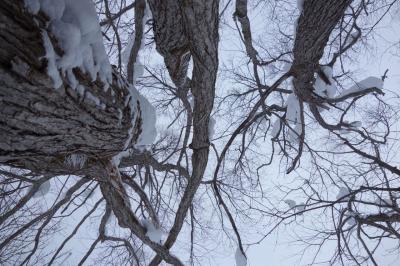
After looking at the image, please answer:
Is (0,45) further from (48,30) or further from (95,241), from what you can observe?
(95,241)

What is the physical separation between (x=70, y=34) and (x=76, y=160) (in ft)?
3.42

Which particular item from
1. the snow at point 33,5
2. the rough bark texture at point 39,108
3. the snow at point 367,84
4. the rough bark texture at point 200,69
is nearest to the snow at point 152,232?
the rough bark texture at point 200,69

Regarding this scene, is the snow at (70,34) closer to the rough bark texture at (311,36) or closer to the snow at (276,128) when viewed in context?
the rough bark texture at (311,36)

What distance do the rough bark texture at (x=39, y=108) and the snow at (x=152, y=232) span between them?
5.24 ft

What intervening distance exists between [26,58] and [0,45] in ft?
0.29

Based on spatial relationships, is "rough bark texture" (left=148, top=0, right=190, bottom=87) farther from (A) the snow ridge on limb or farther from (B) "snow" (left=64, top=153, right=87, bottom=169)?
(B) "snow" (left=64, top=153, right=87, bottom=169)

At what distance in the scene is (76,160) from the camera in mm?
1951

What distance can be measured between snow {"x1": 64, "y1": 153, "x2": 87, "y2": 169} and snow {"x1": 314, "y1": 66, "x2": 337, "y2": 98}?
9.68 ft

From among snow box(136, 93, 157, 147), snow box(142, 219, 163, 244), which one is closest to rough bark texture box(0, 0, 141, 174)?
snow box(136, 93, 157, 147)

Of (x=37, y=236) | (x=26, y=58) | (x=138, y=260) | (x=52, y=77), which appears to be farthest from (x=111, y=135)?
(x=138, y=260)

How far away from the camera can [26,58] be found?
0.97 meters

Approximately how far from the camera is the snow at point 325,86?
11.8 ft

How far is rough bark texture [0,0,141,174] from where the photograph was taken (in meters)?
0.94

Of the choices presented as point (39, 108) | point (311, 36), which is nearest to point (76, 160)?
point (39, 108)
